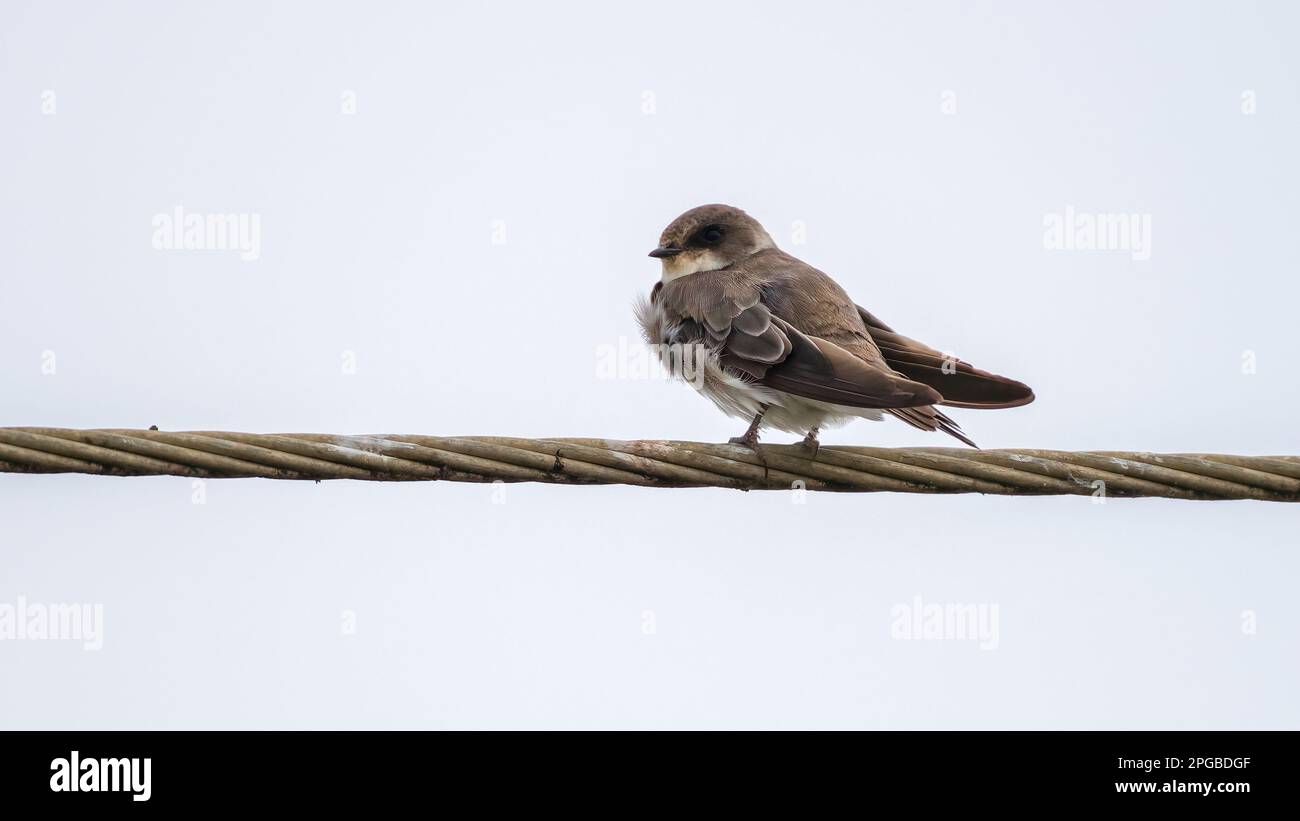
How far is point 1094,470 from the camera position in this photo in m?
4.27

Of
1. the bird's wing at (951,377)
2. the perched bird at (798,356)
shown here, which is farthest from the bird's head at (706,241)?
the bird's wing at (951,377)

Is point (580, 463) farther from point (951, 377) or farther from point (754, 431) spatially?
point (951, 377)

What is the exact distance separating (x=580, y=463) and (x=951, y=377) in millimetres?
2110

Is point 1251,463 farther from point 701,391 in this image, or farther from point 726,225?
point 726,225

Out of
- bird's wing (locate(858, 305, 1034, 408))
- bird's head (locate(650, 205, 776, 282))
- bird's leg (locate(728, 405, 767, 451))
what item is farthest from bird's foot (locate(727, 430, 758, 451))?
bird's head (locate(650, 205, 776, 282))

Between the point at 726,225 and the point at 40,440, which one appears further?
the point at 726,225

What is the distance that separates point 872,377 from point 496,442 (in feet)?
5.41

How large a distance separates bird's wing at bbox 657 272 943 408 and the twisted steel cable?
1.74ft

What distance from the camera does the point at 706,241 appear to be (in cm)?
706

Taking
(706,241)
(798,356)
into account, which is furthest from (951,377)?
(706,241)

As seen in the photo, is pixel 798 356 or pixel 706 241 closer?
pixel 798 356

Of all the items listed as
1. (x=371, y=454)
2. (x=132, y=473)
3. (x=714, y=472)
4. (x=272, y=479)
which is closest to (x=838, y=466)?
(x=714, y=472)

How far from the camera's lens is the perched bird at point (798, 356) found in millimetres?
5242

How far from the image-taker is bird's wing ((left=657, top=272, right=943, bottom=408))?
16.5 ft
